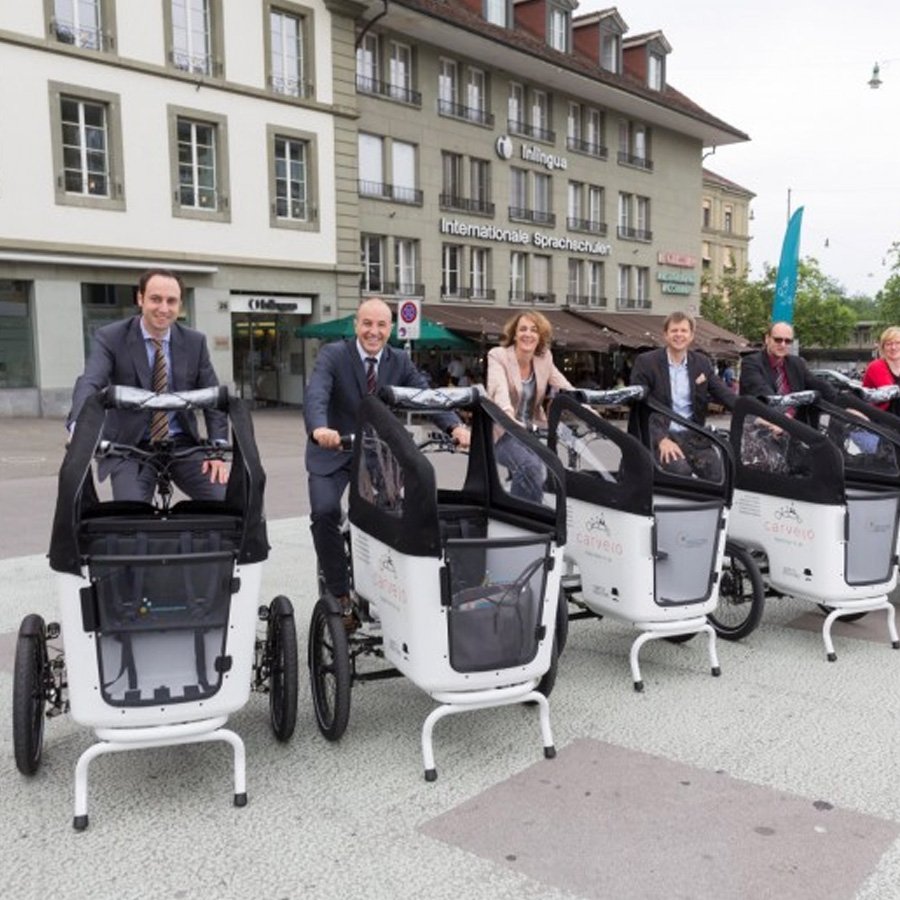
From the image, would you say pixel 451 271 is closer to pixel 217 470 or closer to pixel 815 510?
pixel 815 510

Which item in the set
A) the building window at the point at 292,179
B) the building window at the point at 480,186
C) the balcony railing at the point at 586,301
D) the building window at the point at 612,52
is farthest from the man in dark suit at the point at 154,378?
the building window at the point at 612,52

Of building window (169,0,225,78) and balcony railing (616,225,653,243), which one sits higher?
building window (169,0,225,78)

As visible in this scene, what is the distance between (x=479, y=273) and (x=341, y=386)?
84.1 feet

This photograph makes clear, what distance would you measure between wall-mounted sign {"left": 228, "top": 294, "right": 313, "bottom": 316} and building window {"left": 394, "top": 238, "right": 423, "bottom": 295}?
142 inches

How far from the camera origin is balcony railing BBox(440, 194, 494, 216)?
27906 mm

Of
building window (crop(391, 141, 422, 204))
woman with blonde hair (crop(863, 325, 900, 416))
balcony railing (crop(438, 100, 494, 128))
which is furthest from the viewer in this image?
balcony railing (crop(438, 100, 494, 128))

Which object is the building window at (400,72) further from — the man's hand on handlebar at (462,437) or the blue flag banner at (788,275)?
the man's hand on handlebar at (462,437)

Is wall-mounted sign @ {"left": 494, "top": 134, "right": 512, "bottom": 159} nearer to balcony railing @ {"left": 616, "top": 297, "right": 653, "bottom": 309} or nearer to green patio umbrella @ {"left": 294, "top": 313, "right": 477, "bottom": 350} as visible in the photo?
green patio umbrella @ {"left": 294, "top": 313, "right": 477, "bottom": 350}

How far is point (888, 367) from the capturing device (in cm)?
649

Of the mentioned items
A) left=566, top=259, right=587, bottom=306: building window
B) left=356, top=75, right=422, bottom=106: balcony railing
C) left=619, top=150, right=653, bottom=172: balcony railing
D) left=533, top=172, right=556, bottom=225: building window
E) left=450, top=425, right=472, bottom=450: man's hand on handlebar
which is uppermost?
left=356, top=75, right=422, bottom=106: balcony railing

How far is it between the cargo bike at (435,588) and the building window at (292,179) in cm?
2047

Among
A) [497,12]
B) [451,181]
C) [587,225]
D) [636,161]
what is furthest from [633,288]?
[497,12]

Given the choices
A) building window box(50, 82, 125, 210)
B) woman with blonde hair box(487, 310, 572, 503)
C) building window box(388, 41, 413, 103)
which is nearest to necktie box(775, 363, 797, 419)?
woman with blonde hair box(487, 310, 572, 503)

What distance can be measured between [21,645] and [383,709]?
4.94ft
